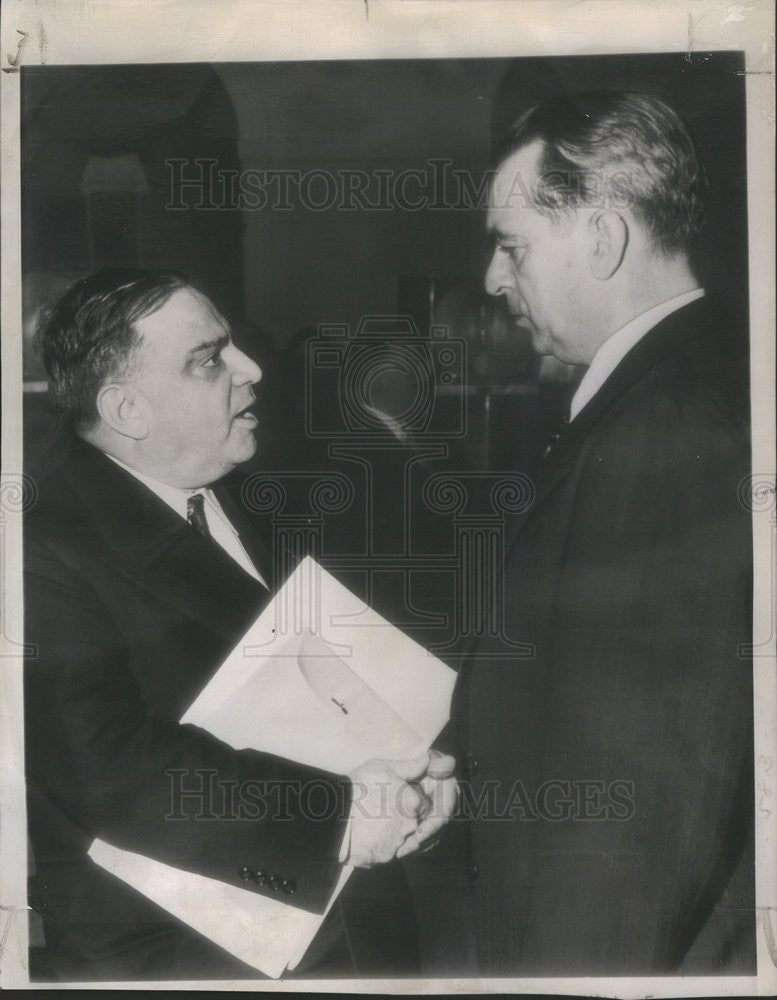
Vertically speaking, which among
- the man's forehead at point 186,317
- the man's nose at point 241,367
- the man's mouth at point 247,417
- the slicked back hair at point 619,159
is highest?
the slicked back hair at point 619,159

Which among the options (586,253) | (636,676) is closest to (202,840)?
(636,676)

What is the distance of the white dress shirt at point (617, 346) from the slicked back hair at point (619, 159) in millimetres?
105

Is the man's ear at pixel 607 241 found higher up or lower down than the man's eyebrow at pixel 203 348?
higher up

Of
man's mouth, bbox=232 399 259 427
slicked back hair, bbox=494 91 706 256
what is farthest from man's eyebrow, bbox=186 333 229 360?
slicked back hair, bbox=494 91 706 256

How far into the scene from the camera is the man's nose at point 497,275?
4.78 feet

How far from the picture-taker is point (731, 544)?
57.2 inches

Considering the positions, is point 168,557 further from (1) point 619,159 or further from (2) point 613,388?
(1) point 619,159

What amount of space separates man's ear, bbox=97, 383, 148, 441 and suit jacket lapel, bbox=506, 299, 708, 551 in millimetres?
649

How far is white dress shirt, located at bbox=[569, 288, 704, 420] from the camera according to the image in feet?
4.73

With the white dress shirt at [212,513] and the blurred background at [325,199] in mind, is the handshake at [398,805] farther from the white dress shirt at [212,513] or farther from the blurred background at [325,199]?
the blurred background at [325,199]

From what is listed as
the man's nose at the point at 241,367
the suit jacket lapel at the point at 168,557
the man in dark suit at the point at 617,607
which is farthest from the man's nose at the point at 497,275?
the suit jacket lapel at the point at 168,557

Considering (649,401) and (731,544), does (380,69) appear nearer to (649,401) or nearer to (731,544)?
(649,401)

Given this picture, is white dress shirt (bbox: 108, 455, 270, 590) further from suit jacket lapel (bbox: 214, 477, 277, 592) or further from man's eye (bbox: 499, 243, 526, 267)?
man's eye (bbox: 499, 243, 526, 267)

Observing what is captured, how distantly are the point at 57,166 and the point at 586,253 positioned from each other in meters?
0.92
